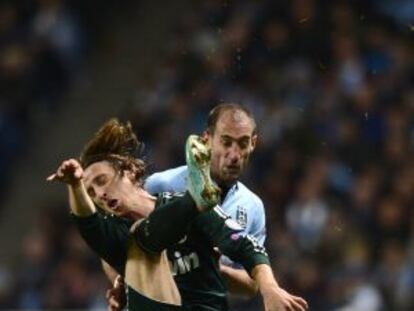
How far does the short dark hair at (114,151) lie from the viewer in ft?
12.2

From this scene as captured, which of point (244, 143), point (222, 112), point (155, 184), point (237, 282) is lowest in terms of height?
point (237, 282)

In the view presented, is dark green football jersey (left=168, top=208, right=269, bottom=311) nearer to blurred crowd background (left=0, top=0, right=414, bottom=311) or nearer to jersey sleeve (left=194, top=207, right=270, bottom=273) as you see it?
jersey sleeve (left=194, top=207, right=270, bottom=273)

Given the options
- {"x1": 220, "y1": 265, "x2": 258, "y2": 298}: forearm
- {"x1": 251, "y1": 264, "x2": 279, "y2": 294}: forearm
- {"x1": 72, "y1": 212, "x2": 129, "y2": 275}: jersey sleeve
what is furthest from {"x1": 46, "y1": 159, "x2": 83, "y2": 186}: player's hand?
{"x1": 220, "y1": 265, "x2": 258, "y2": 298}: forearm

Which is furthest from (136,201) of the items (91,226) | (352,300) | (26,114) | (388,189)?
(26,114)

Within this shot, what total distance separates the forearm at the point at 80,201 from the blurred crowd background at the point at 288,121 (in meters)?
2.91

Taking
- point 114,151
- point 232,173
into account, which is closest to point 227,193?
point 232,173

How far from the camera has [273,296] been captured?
3.28 meters

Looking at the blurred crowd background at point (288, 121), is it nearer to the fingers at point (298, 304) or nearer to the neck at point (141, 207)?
the neck at point (141, 207)

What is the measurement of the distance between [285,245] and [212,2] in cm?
269

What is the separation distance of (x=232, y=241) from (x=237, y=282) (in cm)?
100

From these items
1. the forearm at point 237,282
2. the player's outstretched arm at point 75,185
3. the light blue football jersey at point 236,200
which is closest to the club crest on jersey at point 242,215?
the light blue football jersey at point 236,200

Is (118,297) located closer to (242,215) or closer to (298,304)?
(242,215)

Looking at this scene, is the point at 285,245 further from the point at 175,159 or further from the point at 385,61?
the point at 385,61

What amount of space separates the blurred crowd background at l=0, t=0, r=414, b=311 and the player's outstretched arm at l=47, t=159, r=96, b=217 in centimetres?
292
